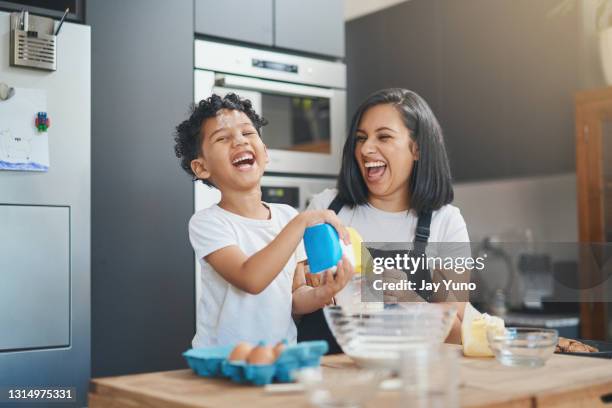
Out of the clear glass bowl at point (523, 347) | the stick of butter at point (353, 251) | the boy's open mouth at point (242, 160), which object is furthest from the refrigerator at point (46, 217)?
the clear glass bowl at point (523, 347)

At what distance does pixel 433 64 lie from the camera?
385cm

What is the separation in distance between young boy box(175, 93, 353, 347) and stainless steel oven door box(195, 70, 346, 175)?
74 cm

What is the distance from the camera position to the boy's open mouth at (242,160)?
1.69 metres

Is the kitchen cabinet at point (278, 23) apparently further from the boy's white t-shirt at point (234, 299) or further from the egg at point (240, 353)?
the egg at point (240, 353)

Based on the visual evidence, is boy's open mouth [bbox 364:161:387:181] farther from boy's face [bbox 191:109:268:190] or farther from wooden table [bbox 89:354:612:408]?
wooden table [bbox 89:354:612:408]

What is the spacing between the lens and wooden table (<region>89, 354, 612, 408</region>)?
99 centimetres

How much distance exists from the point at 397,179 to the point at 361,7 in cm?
254

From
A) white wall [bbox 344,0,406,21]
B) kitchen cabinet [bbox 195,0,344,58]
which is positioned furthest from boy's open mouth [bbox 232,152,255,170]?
white wall [bbox 344,0,406,21]

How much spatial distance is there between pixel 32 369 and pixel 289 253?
1037 mm

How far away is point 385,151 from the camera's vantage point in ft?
6.55

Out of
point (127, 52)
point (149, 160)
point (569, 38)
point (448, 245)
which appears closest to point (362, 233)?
point (448, 245)

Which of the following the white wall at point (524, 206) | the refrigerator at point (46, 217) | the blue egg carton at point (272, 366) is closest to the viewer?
the blue egg carton at point (272, 366)

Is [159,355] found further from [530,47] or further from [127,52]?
[530,47]

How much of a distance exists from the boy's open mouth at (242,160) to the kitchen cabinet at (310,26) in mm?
1107
